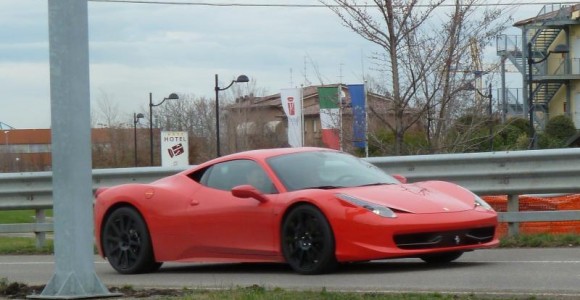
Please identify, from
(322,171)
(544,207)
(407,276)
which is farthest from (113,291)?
(544,207)

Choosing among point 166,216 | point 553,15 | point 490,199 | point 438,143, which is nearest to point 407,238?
point 166,216

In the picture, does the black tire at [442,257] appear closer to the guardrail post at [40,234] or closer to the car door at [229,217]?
the car door at [229,217]

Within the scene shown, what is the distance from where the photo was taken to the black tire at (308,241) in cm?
884

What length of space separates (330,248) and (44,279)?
2836mm

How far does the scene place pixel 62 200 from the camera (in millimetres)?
7398

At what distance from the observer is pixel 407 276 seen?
859cm

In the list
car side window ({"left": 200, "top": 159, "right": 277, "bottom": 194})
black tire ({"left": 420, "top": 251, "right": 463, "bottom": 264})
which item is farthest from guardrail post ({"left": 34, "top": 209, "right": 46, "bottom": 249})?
black tire ({"left": 420, "top": 251, "right": 463, "bottom": 264})

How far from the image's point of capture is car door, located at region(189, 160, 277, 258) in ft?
30.8

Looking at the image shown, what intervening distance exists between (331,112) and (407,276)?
41.6 feet

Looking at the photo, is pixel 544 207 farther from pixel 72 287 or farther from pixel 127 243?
pixel 72 287

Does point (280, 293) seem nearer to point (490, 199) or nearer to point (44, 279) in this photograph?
point (44, 279)

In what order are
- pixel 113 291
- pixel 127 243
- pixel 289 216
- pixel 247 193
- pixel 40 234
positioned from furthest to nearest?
pixel 40 234
pixel 127 243
pixel 247 193
pixel 289 216
pixel 113 291

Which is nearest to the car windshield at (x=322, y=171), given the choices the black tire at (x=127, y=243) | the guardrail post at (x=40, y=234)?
the black tire at (x=127, y=243)

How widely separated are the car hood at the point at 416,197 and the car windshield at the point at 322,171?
0.29m
